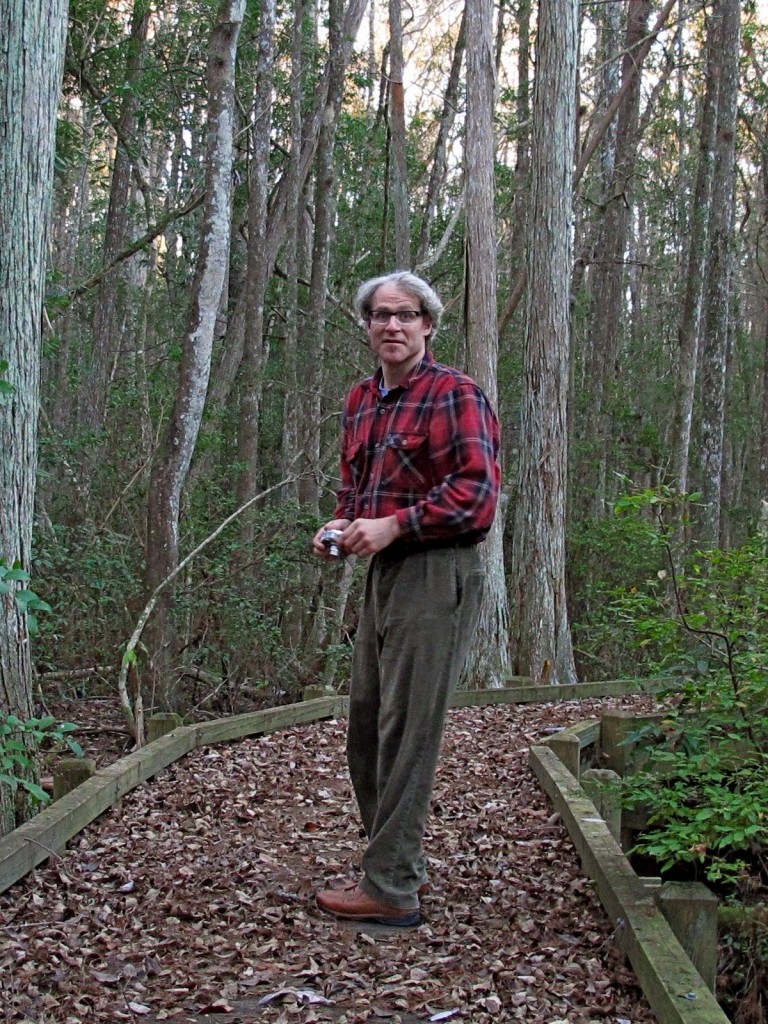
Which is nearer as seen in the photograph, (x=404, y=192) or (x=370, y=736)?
(x=370, y=736)

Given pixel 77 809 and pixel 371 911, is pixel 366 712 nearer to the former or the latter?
pixel 371 911

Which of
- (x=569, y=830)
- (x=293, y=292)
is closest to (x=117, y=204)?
(x=293, y=292)

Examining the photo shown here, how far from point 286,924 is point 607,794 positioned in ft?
6.08

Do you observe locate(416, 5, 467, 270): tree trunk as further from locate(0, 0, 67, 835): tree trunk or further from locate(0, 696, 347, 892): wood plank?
locate(0, 0, 67, 835): tree trunk

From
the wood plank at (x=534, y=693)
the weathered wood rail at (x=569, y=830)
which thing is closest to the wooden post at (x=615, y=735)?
the weathered wood rail at (x=569, y=830)

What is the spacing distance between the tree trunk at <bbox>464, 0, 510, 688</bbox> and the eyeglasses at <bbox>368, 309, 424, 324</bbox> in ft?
22.2

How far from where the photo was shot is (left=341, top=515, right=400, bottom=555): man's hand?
3.84 m

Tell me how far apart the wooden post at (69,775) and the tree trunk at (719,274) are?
13465 mm

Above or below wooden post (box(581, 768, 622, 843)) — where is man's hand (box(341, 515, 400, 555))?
above

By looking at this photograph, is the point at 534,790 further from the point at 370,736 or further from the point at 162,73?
the point at 162,73

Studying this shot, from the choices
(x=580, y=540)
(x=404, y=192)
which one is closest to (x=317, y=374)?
(x=404, y=192)

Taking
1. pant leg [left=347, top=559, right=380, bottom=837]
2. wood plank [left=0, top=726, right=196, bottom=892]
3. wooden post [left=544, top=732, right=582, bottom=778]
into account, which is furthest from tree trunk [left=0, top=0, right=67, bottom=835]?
wooden post [left=544, top=732, right=582, bottom=778]

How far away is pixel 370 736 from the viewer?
4254 millimetres

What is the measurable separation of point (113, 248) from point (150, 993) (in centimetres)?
1480
